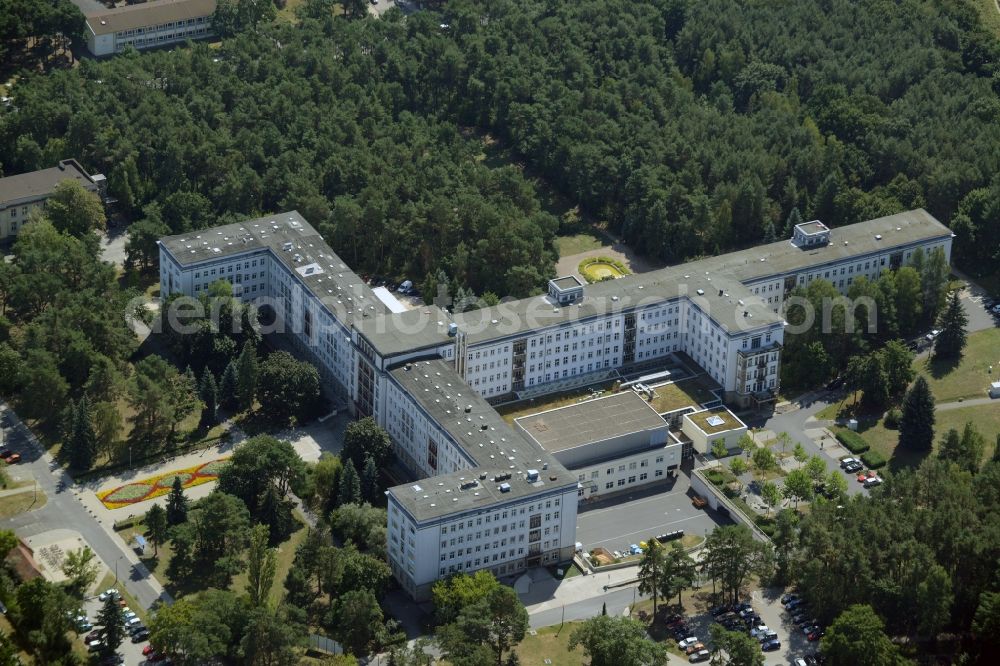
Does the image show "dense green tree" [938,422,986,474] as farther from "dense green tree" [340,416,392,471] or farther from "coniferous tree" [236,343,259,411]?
"coniferous tree" [236,343,259,411]

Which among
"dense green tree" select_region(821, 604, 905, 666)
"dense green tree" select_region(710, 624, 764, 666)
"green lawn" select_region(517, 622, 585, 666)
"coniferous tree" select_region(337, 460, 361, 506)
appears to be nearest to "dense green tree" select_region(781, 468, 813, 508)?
"dense green tree" select_region(821, 604, 905, 666)

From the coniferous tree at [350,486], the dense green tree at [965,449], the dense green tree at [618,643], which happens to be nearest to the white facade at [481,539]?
the coniferous tree at [350,486]

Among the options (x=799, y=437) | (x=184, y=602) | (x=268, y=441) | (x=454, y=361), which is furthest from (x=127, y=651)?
(x=799, y=437)

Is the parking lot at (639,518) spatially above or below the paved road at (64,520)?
below

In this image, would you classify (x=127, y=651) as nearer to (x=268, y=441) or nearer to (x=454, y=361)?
(x=268, y=441)

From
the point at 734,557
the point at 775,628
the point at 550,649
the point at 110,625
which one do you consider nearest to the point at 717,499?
the point at 734,557

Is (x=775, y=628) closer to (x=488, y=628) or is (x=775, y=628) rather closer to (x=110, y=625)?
(x=488, y=628)

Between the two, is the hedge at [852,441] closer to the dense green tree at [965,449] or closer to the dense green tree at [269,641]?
the dense green tree at [965,449]

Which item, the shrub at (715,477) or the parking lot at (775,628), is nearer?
the parking lot at (775,628)
